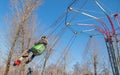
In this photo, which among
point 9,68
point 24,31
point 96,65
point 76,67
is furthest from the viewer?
point 76,67

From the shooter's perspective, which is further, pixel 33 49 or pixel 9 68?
pixel 9 68

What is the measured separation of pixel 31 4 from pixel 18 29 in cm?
276

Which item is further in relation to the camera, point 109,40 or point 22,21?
point 22,21

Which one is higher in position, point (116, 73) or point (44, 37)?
point (44, 37)

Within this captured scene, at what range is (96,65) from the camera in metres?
32.5

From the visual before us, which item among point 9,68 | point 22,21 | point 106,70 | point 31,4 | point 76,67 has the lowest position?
point 76,67

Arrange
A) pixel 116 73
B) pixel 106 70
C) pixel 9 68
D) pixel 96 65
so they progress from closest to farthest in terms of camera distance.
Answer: pixel 116 73
pixel 9 68
pixel 96 65
pixel 106 70

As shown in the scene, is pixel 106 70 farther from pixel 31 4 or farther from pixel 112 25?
pixel 112 25

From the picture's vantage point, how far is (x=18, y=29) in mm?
19031

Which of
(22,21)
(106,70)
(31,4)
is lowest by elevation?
(106,70)

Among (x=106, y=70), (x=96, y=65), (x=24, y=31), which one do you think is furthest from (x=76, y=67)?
(x=24, y=31)

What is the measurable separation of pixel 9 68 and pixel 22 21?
4651 millimetres

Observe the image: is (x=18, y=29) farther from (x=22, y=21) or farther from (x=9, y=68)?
(x=9, y=68)

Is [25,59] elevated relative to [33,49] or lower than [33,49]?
lower
